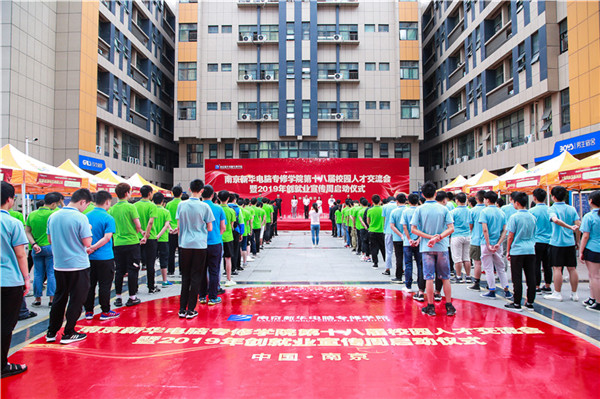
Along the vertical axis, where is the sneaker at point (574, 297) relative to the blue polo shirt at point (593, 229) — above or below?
below

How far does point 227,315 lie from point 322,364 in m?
1.97

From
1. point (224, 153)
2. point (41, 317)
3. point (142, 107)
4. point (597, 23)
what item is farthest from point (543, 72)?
point (142, 107)

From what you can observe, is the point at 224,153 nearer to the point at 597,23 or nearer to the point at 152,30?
the point at 152,30

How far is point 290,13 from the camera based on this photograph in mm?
30516

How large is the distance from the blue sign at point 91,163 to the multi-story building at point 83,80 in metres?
0.06

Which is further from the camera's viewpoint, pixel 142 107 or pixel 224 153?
pixel 224 153

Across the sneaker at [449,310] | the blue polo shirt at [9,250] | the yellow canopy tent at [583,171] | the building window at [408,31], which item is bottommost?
the sneaker at [449,310]

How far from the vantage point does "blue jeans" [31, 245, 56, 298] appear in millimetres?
5582

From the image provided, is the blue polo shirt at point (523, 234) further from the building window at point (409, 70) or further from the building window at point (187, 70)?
the building window at point (187, 70)

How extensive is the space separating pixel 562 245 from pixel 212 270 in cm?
544

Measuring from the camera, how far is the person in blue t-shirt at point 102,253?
4.59 meters

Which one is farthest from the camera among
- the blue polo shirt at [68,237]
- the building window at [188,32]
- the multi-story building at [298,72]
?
the building window at [188,32]

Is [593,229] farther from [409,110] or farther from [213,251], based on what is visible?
[409,110]

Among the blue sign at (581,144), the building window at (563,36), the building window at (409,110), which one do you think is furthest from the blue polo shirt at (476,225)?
the building window at (409,110)
